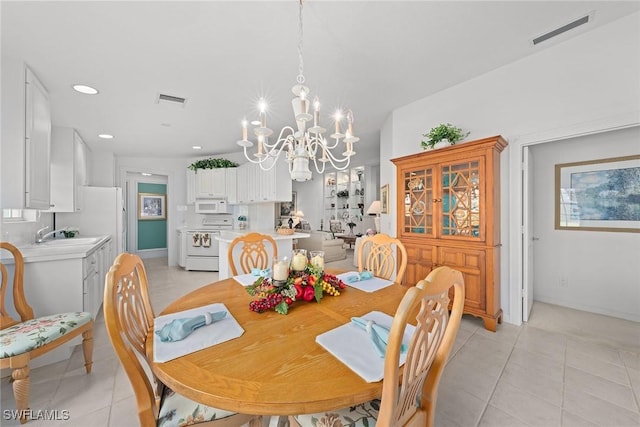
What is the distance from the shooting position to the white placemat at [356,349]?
83cm

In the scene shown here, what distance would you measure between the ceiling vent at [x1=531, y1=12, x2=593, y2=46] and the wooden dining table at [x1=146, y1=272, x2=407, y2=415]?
2.84 metres

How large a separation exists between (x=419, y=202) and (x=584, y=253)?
2080 millimetres

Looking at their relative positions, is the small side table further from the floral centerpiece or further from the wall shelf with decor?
the floral centerpiece

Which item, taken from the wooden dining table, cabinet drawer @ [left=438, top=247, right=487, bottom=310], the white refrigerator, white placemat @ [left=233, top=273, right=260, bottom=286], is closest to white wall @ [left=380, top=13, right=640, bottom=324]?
cabinet drawer @ [left=438, top=247, right=487, bottom=310]

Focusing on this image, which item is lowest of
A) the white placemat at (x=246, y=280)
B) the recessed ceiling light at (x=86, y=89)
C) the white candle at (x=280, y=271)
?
the white placemat at (x=246, y=280)

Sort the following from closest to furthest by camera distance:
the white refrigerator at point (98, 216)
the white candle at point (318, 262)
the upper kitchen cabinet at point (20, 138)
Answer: the white candle at point (318, 262), the upper kitchen cabinet at point (20, 138), the white refrigerator at point (98, 216)

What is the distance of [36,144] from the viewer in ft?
7.88

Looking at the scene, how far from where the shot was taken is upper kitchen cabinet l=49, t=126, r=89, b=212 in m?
3.54

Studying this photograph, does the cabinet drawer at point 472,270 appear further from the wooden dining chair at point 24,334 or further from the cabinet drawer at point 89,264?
the cabinet drawer at point 89,264

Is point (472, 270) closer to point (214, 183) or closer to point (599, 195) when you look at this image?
point (599, 195)

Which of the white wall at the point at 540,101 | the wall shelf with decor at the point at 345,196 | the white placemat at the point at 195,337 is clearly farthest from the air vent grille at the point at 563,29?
the wall shelf with decor at the point at 345,196

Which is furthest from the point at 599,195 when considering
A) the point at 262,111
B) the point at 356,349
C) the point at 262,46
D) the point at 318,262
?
the point at 262,46

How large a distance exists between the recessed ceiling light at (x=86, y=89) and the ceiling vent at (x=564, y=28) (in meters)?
4.36

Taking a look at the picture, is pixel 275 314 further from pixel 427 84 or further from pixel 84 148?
pixel 84 148
